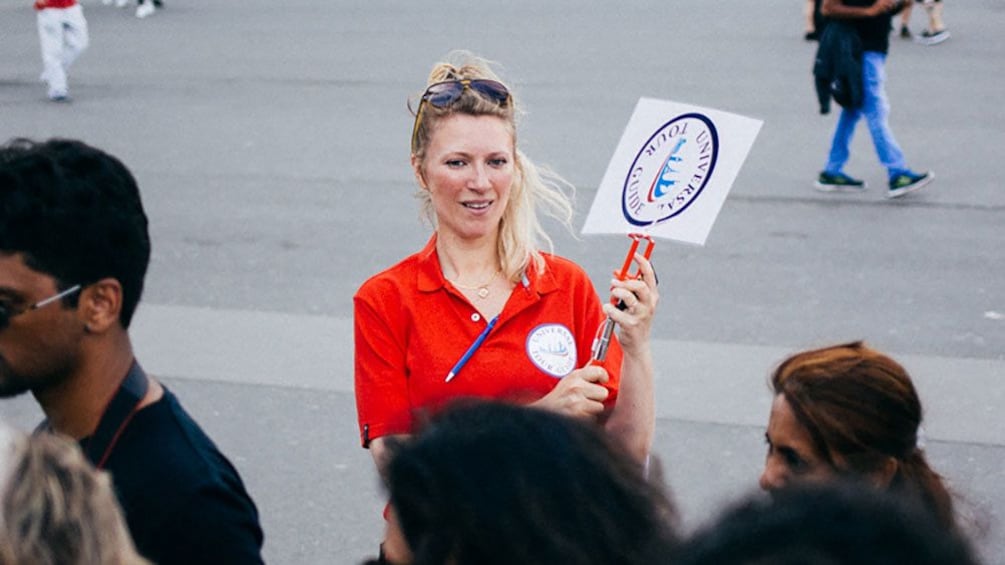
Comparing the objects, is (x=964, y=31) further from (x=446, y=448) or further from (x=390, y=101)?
(x=446, y=448)

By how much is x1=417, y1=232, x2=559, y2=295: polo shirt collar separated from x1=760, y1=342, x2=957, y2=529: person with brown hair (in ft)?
2.37

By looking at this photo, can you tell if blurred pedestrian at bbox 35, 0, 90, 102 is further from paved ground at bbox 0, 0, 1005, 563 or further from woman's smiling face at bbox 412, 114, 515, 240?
woman's smiling face at bbox 412, 114, 515, 240

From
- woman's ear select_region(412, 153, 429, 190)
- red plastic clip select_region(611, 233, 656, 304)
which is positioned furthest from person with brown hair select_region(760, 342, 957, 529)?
woman's ear select_region(412, 153, 429, 190)

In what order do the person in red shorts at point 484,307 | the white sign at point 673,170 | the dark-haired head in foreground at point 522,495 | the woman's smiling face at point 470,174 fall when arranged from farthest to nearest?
the woman's smiling face at point 470,174, the white sign at point 673,170, the person in red shorts at point 484,307, the dark-haired head in foreground at point 522,495

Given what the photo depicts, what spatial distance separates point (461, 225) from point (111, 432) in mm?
1151

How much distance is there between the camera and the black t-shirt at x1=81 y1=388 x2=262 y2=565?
245 cm

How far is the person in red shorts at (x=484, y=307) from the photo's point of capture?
319 centimetres

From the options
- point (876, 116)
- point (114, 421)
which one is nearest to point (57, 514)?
point (114, 421)

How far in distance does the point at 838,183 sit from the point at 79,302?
8.03 meters

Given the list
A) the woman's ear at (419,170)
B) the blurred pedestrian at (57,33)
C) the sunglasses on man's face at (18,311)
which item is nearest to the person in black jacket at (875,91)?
the woman's ear at (419,170)

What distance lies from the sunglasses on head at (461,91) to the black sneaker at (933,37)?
14.2 meters

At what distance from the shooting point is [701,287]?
Answer: 25.9 feet

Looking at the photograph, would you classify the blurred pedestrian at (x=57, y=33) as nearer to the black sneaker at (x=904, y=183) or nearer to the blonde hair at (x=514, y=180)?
the black sneaker at (x=904, y=183)

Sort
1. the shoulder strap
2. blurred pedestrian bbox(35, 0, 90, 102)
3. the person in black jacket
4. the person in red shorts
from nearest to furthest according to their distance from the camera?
the shoulder strap → the person in red shorts → the person in black jacket → blurred pedestrian bbox(35, 0, 90, 102)
